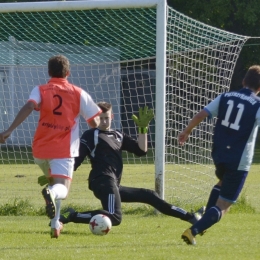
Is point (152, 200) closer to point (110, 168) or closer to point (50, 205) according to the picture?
point (110, 168)

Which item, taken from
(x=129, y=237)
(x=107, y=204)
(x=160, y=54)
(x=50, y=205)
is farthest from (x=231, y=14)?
(x=50, y=205)

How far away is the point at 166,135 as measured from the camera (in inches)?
410

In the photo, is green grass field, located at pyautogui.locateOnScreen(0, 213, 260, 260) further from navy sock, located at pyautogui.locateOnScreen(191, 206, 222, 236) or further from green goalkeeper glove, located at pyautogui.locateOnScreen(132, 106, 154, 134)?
green goalkeeper glove, located at pyautogui.locateOnScreen(132, 106, 154, 134)

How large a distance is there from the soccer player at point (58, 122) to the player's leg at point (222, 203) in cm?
124

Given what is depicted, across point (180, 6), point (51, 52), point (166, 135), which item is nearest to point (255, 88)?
point (166, 135)

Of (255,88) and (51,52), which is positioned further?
(51,52)

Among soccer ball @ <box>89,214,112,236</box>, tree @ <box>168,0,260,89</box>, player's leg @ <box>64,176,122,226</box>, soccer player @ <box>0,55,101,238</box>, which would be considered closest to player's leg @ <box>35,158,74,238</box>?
soccer player @ <box>0,55,101,238</box>

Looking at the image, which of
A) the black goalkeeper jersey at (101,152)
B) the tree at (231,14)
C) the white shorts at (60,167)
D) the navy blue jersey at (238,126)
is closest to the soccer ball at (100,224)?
the black goalkeeper jersey at (101,152)

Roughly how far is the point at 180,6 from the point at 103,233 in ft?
83.8

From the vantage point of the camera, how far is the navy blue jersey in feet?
22.2

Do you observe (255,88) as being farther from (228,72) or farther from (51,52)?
(51,52)

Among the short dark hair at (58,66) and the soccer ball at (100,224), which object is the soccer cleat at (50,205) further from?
the short dark hair at (58,66)

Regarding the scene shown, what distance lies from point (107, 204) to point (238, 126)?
1.85 metres

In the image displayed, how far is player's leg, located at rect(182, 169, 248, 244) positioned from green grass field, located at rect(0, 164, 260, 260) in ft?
0.53
